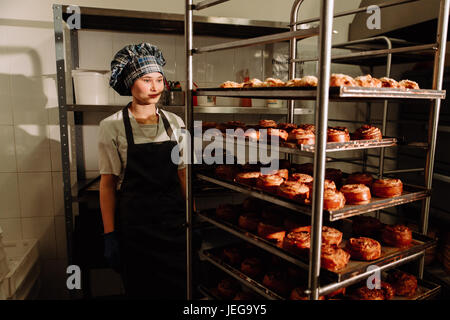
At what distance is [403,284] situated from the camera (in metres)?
1.41

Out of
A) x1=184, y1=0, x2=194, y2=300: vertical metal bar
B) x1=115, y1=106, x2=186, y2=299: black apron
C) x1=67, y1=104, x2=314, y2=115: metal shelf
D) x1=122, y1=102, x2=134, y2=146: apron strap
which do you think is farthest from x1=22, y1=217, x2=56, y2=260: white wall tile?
x1=184, y1=0, x2=194, y2=300: vertical metal bar

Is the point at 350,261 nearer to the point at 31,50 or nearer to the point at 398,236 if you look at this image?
the point at 398,236

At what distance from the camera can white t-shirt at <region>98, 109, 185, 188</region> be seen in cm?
196

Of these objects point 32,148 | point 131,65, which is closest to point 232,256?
point 131,65

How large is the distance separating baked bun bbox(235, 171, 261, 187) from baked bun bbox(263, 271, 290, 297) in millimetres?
373

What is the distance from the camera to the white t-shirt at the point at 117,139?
1957 millimetres

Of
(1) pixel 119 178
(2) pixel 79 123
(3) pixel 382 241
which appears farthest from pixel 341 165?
(2) pixel 79 123

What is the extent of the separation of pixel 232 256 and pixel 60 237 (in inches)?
61.1

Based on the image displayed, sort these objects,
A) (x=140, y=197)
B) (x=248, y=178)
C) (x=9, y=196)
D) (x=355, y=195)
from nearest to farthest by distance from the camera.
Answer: (x=355, y=195), (x=248, y=178), (x=140, y=197), (x=9, y=196)

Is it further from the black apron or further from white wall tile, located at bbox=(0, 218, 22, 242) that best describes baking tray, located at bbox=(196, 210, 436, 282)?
white wall tile, located at bbox=(0, 218, 22, 242)

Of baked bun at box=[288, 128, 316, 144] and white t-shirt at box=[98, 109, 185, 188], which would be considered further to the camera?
white t-shirt at box=[98, 109, 185, 188]

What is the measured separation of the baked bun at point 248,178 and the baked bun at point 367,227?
0.48m
